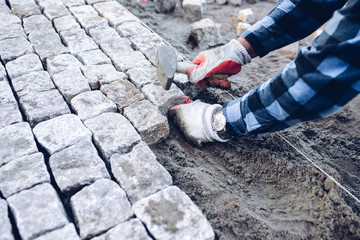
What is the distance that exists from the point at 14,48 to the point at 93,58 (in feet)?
2.62

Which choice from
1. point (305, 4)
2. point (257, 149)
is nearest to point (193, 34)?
point (305, 4)

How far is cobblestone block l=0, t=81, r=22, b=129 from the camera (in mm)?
2223

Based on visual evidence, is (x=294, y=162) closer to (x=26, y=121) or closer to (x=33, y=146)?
(x=33, y=146)

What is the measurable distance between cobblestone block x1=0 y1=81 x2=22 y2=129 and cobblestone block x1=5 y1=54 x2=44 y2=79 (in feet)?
0.60

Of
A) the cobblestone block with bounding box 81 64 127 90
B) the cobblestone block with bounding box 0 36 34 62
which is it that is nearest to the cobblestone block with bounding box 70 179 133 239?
the cobblestone block with bounding box 81 64 127 90

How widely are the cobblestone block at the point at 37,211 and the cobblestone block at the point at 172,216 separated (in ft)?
1.48

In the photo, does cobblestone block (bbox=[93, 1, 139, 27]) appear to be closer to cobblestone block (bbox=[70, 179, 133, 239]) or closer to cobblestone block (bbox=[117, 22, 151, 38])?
cobblestone block (bbox=[117, 22, 151, 38])

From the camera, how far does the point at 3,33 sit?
3062mm

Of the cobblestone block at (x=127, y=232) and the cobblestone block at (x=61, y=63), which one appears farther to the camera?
the cobblestone block at (x=61, y=63)

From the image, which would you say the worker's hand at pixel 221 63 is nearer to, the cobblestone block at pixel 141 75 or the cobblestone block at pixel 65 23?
the cobblestone block at pixel 141 75

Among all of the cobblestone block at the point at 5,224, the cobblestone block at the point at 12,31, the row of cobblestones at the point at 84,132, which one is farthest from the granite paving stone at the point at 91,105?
the cobblestone block at the point at 12,31

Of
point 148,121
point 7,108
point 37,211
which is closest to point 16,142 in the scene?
point 7,108

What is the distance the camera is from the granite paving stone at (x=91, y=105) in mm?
2324

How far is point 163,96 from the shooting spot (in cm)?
249
